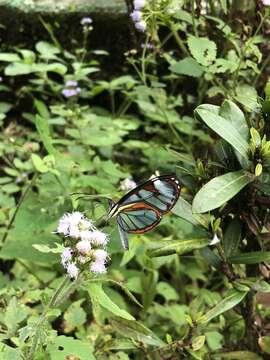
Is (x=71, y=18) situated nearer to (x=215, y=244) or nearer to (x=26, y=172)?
(x=26, y=172)

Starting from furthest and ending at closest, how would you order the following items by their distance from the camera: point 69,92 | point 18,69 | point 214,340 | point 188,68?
point 69,92 < point 18,69 < point 188,68 < point 214,340

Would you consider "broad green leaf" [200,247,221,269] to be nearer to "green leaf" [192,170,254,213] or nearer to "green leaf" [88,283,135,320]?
"green leaf" [192,170,254,213]

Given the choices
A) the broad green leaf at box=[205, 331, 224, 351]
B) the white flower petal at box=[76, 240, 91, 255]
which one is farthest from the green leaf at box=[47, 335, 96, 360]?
the broad green leaf at box=[205, 331, 224, 351]

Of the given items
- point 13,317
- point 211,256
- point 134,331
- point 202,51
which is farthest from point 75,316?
point 202,51

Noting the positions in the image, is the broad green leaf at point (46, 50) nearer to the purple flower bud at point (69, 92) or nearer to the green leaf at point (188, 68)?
the purple flower bud at point (69, 92)

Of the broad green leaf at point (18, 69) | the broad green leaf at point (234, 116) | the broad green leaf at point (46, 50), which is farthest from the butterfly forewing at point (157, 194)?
the broad green leaf at point (46, 50)

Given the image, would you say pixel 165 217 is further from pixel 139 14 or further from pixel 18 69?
pixel 18 69

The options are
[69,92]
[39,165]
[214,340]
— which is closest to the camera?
[39,165]

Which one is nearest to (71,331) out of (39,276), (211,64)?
(39,276)
